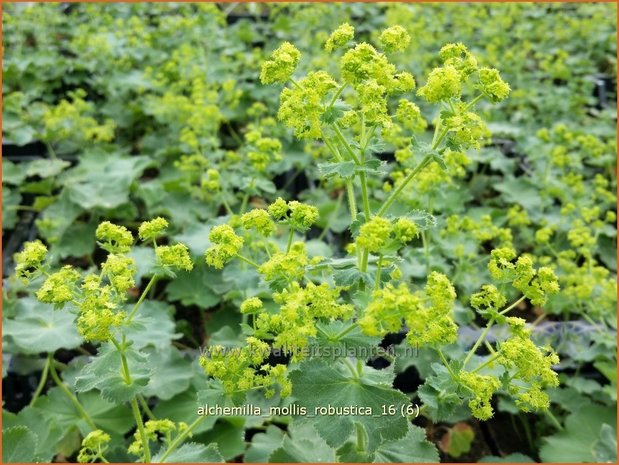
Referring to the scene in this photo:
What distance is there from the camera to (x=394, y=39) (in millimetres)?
1847

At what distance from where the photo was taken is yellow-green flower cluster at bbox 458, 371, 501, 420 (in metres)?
1.74

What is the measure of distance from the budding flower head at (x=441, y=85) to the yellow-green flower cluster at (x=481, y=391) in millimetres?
762

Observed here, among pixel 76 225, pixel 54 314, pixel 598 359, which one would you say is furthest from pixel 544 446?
pixel 76 225

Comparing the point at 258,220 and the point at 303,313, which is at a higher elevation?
the point at 258,220

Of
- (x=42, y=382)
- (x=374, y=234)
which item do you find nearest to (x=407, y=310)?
(x=374, y=234)

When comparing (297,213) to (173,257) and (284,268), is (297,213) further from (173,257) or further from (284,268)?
(173,257)

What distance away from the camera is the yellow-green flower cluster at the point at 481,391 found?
174 cm

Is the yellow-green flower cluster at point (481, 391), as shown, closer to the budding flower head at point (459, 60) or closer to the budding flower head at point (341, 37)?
the budding flower head at point (459, 60)

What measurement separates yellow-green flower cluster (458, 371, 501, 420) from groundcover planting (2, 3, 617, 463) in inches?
0.7

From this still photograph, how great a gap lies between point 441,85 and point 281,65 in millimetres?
434

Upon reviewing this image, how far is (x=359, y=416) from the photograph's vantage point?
1813 millimetres

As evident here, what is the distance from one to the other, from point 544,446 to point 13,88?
4.82 meters

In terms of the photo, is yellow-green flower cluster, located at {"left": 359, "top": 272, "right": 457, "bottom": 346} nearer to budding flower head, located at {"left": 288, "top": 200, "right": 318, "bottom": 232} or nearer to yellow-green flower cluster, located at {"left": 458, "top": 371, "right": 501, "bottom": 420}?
yellow-green flower cluster, located at {"left": 458, "top": 371, "right": 501, "bottom": 420}

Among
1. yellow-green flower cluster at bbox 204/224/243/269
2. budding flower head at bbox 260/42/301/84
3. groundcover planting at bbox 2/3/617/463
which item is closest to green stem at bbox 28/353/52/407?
groundcover planting at bbox 2/3/617/463
